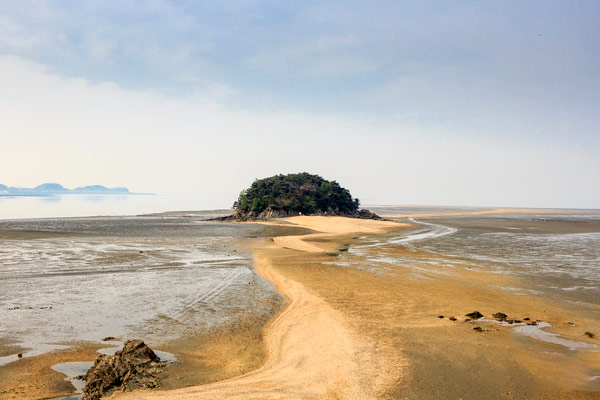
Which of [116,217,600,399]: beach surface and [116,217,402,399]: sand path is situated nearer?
[116,217,402,399]: sand path

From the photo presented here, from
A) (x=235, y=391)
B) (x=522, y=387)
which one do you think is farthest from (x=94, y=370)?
(x=522, y=387)

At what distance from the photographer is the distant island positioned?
72.2 m

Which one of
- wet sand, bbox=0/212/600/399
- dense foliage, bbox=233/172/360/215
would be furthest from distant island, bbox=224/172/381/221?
wet sand, bbox=0/212/600/399

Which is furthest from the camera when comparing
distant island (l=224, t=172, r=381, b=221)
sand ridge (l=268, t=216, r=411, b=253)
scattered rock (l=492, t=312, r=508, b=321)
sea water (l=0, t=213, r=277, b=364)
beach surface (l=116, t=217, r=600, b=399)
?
distant island (l=224, t=172, r=381, b=221)

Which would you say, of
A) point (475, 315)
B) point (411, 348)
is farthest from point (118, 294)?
point (475, 315)

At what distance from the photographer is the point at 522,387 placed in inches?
271

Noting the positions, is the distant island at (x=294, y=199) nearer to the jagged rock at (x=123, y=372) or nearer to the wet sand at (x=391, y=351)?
the wet sand at (x=391, y=351)

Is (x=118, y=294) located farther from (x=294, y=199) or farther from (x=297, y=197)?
(x=297, y=197)

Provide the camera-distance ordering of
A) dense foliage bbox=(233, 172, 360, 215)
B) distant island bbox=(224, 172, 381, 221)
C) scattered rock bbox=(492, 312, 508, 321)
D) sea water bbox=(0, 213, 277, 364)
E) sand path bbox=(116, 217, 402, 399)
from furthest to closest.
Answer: dense foliage bbox=(233, 172, 360, 215) < distant island bbox=(224, 172, 381, 221) < scattered rock bbox=(492, 312, 508, 321) < sea water bbox=(0, 213, 277, 364) < sand path bbox=(116, 217, 402, 399)

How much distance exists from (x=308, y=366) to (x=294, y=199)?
66357mm

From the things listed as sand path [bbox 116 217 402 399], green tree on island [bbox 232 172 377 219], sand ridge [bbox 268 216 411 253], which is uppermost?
green tree on island [bbox 232 172 377 219]

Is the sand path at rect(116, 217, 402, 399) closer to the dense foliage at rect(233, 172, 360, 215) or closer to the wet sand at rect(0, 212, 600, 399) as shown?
the wet sand at rect(0, 212, 600, 399)

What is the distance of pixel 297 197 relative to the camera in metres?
74.9

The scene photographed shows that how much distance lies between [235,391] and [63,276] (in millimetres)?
14057
